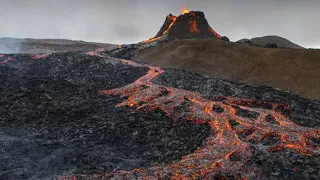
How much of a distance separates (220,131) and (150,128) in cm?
784

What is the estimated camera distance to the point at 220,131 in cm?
3728

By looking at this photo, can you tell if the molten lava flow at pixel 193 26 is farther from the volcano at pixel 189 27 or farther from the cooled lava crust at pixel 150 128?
the cooled lava crust at pixel 150 128

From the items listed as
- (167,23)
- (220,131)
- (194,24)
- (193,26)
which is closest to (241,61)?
(193,26)

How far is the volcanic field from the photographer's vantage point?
27500 millimetres

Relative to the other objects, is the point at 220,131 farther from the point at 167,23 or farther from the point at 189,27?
the point at 167,23

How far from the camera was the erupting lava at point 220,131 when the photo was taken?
27.4 metres

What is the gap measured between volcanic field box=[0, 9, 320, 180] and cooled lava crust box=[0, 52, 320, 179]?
0.11 m

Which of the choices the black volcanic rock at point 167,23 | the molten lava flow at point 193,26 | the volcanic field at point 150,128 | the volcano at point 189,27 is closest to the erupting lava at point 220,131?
the volcanic field at point 150,128

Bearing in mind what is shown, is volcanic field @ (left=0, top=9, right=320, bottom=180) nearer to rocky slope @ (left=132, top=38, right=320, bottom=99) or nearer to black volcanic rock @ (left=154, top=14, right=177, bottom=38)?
rocky slope @ (left=132, top=38, right=320, bottom=99)

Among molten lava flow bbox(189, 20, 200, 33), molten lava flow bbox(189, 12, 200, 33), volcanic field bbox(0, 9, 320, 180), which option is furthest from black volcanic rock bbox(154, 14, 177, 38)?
volcanic field bbox(0, 9, 320, 180)

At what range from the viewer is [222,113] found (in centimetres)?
4300

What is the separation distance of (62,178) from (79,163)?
379 centimetres

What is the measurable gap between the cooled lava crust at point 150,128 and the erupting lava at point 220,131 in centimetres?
10

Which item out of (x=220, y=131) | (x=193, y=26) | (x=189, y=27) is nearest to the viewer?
(x=220, y=131)
